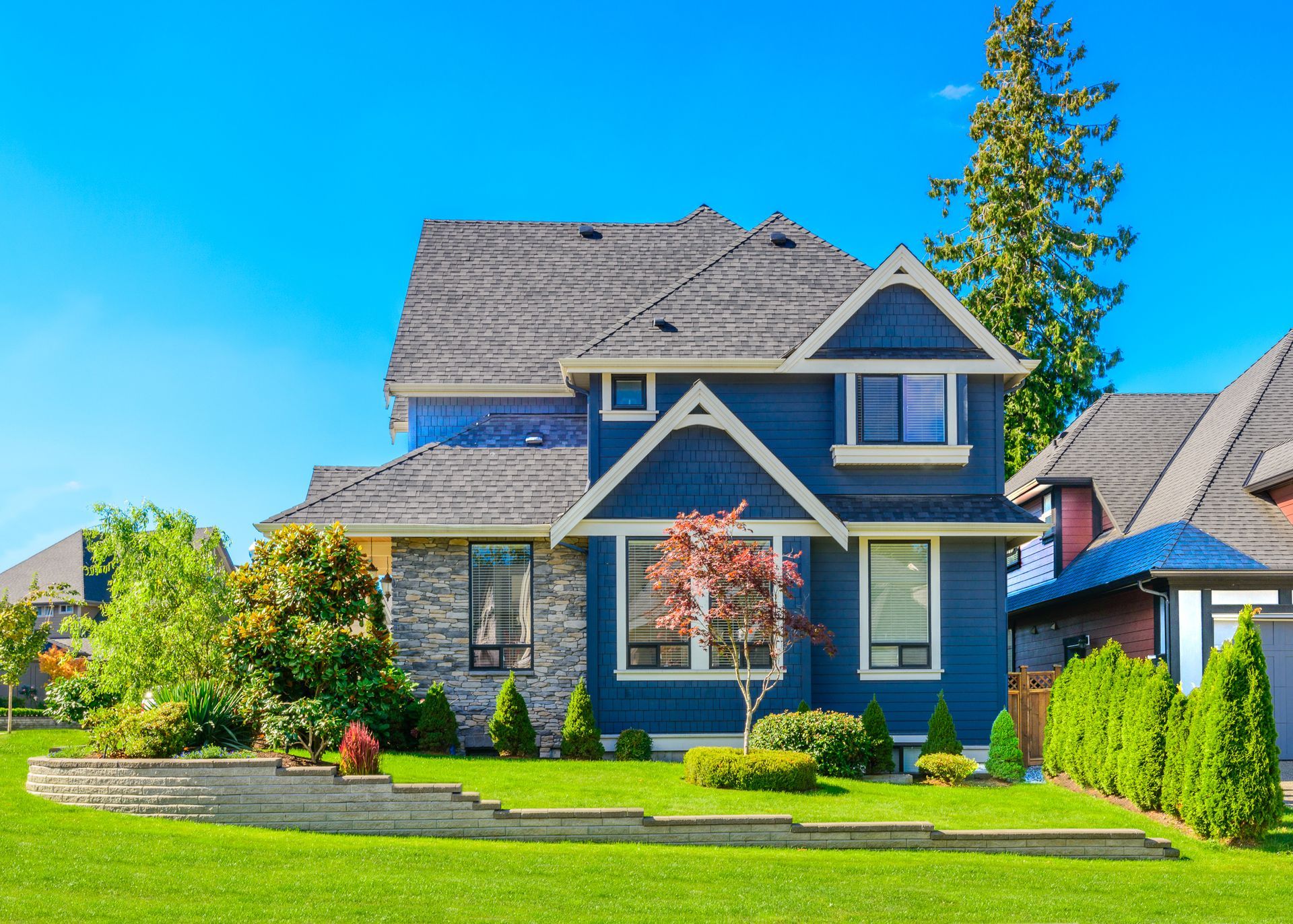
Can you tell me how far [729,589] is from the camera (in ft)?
57.9

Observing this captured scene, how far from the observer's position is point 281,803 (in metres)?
14.2

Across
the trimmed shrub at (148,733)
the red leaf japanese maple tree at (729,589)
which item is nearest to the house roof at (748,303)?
the red leaf japanese maple tree at (729,589)

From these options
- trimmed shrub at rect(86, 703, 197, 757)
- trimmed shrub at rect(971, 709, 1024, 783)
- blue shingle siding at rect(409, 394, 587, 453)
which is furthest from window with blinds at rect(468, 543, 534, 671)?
trimmed shrub at rect(971, 709, 1024, 783)

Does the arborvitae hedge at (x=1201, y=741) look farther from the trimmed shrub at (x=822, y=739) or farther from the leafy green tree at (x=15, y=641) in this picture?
the leafy green tree at (x=15, y=641)

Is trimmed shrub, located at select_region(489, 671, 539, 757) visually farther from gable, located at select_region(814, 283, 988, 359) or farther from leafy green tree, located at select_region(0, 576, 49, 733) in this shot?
leafy green tree, located at select_region(0, 576, 49, 733)

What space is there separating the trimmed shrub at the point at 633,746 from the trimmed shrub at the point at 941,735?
4103mm

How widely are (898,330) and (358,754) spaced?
1132cm

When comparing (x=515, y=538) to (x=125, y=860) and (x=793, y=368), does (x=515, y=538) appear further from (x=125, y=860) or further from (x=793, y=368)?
(x=125, y=860)

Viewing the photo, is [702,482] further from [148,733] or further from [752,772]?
[148,733]

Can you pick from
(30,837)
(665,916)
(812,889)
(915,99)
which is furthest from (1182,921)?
(915,99)

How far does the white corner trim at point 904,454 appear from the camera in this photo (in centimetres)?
2114

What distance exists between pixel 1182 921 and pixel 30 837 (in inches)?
422

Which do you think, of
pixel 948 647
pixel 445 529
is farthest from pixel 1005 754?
pixel 445 529

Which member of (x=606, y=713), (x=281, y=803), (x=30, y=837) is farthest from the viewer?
(x=606, y=713)
